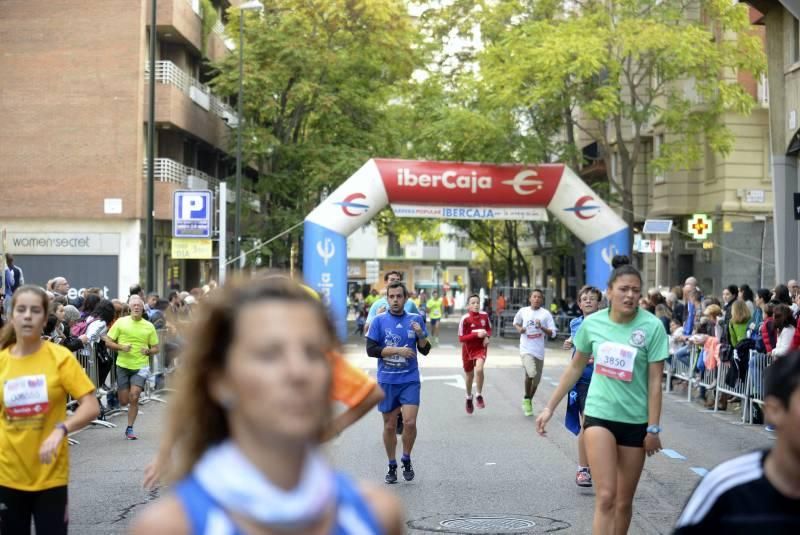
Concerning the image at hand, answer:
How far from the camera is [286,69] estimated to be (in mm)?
43125

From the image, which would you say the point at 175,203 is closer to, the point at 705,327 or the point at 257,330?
the point at 705,327

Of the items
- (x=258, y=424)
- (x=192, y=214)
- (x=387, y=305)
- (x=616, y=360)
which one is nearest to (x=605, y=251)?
(x=192, y=214)

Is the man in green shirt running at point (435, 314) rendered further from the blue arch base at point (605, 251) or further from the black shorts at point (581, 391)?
the black shorts at point (581, 391)

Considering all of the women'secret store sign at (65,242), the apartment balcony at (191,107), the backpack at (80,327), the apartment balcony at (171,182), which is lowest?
the backpack at (80,327)

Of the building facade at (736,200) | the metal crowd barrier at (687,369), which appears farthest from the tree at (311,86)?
the metal crowd barrier at (687,369)

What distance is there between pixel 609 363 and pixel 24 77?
35311mm

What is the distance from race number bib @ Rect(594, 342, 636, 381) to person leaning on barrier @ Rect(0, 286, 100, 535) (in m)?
3.11

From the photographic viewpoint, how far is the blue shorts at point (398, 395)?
11.3m

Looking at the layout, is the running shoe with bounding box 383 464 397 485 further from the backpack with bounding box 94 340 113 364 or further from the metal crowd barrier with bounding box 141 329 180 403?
the metal crowd barrier with bounding box 141 329 180 403

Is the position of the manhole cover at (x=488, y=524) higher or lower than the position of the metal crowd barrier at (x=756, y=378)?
lower

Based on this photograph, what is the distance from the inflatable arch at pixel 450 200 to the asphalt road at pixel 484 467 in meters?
12.4

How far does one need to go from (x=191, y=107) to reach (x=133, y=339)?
2937cm

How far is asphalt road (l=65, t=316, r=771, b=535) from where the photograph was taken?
32.2 ft

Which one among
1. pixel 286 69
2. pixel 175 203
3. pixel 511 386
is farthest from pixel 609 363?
pixel 286 69
